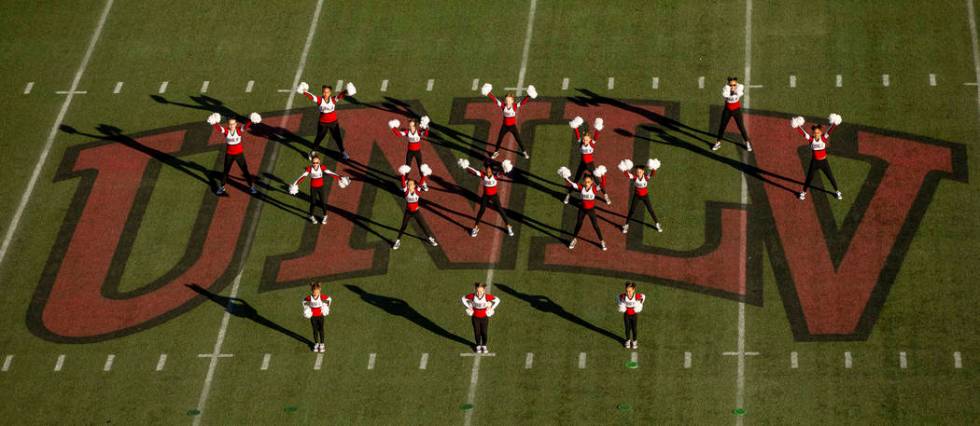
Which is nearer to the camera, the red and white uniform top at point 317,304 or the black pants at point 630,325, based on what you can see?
the black pants at point 630,325

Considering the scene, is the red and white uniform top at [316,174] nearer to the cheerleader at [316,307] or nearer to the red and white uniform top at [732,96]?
the cheerleader at [316,307]

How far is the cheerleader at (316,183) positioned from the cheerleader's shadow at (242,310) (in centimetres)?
239

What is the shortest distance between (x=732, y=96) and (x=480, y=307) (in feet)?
24.6

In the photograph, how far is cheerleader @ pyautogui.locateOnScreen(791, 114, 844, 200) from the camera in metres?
28.6

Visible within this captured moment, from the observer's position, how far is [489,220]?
29828 millimetres

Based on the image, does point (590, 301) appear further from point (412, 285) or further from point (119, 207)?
point (119, 207)

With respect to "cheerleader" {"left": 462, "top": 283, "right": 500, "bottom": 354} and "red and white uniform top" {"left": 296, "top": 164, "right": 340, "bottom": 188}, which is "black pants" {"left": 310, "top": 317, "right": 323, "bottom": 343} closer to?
"cheerleader" {"left": 462, "top": 283, "right": 500, "bottom": 354}

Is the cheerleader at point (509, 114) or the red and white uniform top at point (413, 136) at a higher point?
the cheerleader at point (509, 114)

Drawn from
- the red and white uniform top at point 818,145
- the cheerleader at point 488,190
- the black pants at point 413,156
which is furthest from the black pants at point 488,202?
the red and white uniform top at point 818,145

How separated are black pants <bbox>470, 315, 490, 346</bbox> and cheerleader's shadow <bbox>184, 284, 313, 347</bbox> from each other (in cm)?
311

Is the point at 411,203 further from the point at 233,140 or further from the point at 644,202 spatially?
the point at 644,202

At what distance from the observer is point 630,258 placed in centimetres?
2861

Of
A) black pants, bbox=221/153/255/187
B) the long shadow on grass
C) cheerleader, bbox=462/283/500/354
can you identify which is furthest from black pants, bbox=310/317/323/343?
black pants, bbox=221/153/255/187

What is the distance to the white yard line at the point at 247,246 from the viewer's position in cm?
2689
